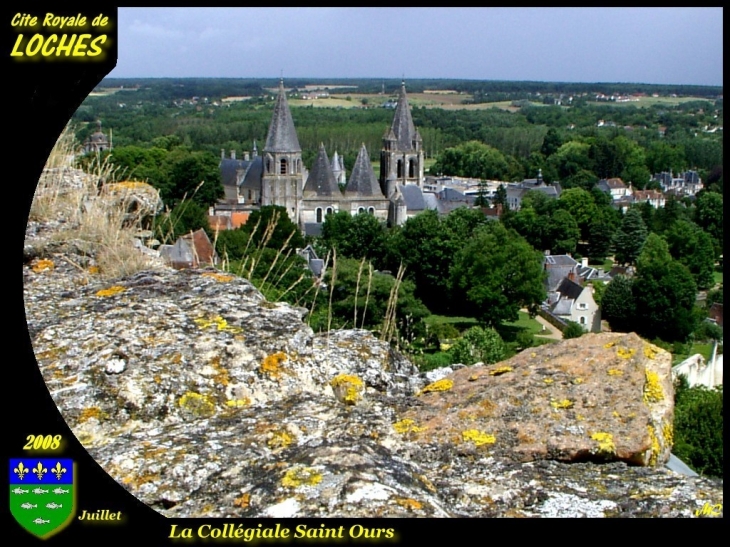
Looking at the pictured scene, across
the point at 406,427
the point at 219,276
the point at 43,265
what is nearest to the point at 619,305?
the point at 43,265

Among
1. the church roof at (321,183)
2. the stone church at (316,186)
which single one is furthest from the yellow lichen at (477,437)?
the church roof at (321,183)

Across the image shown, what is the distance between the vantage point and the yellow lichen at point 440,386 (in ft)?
11.3

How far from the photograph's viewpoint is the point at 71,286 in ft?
15.7

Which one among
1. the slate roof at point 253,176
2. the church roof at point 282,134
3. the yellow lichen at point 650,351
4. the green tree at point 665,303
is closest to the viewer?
the yellow lichen at point 650,351

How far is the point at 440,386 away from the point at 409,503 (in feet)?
4.00

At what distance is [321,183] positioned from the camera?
62.1 meters

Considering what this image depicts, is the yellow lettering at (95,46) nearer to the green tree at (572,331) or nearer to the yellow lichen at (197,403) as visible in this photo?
the yellow lichen at (197,403)

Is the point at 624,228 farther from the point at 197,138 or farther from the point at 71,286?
the point at 197,138

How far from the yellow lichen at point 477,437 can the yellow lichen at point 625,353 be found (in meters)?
0.72

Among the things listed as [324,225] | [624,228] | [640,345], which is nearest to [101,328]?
[640,345]

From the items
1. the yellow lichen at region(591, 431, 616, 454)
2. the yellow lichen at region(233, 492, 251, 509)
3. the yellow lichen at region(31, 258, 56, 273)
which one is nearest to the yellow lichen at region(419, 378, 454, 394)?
the yellow lichen at region(591, 431, 616, 454)

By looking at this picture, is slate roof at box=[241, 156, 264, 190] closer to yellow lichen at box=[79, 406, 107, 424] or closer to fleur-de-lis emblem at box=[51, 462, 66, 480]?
yellow lichen at box=[79, 406, 107, 424]

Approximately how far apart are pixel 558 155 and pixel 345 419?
120372 mm

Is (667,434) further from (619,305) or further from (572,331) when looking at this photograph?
(619,305)
